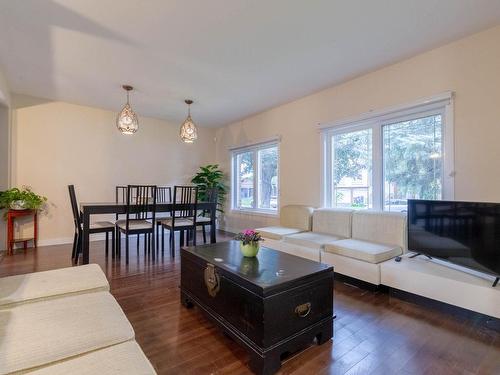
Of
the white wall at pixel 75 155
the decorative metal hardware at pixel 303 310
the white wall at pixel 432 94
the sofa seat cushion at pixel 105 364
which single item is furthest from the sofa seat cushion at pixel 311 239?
the white wall at pixel 75 155

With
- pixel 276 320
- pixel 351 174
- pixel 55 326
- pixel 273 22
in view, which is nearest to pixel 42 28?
Answer: pixel 273 22

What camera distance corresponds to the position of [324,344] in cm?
175

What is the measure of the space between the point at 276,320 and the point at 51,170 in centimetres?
470

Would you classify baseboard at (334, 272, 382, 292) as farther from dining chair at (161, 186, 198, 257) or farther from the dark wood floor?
dining chair at (161, 186, 198, 257)

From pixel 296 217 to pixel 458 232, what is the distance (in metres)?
2.08

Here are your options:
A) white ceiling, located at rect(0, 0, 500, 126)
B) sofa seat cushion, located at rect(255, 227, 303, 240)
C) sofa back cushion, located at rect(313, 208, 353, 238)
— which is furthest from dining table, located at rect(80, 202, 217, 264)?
sofa back cushion, located at rect(313, 208, 353, 238)

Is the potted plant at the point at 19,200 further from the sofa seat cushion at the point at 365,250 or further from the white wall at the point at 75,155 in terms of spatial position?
the sofa seat cushion at the point at 365,250

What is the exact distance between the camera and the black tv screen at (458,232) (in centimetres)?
203

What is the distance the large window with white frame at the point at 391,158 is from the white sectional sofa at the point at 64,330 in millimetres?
3116

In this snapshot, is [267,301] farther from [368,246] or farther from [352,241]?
[352,241]

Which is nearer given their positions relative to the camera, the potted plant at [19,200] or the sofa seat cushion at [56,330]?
the sofa seat cushion at [56,330]

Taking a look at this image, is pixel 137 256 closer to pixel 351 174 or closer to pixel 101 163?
pixel 101 163

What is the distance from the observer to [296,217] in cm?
404

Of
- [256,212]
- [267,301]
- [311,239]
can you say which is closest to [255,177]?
[256,212]
